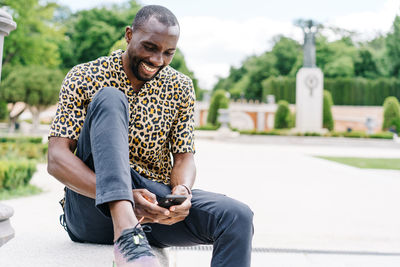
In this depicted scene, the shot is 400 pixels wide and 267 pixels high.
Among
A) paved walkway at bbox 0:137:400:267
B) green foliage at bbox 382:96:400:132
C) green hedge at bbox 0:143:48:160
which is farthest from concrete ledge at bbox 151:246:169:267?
green foliage at bbox 382:96:400:132

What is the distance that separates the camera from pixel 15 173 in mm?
6090

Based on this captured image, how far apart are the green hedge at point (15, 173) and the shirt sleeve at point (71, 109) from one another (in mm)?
4559

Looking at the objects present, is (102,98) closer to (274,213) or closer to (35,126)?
(274,213)

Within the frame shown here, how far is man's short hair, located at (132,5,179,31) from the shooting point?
6.40 feet

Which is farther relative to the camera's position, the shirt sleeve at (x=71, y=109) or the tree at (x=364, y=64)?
the tree at (x=364, y=64)

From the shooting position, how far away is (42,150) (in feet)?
35.6

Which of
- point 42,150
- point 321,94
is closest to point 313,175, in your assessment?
point 42,150

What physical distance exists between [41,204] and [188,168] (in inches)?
140

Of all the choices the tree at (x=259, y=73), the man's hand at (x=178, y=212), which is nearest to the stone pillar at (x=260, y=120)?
the tree at (x=259, y=73)

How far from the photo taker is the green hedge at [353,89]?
1553 inches

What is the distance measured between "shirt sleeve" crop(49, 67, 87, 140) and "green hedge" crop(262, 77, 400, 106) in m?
38.4

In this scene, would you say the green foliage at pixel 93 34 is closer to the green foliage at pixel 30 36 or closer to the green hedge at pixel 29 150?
the green foliage at pixel 30 36

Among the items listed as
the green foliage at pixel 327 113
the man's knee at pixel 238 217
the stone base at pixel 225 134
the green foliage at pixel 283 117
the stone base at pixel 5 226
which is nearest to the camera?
the man's knee at pixel 238 217

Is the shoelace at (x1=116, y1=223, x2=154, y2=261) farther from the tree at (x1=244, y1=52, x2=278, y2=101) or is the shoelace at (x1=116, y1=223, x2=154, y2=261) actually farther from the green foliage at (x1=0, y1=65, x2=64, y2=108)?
the tree at (x1=244, y1=52, x2=278, y2=101)
